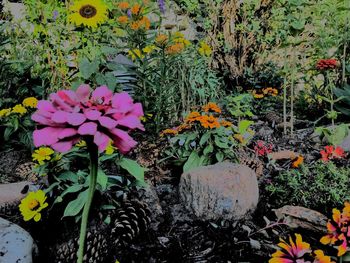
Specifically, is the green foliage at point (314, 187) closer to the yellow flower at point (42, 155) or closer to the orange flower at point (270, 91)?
the yellow flower at point (42, 155)

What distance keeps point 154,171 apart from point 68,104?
1812mm

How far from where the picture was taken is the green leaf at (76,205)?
1.87 m

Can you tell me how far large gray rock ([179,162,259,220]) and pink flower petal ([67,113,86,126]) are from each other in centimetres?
138

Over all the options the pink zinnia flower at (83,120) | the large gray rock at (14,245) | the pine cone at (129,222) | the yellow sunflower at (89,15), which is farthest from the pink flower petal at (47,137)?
the yellow sunflower at (89,15)

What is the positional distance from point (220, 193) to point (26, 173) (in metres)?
1.29

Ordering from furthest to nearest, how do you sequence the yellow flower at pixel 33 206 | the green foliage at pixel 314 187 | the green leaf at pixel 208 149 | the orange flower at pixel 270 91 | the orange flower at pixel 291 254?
the orange flower at pixel 270 91
the green leaf at pixel 208 149
the green foliage at pixel 314 187
the yellow flower at pixel 33 206
the orange flower at pixel 291 254

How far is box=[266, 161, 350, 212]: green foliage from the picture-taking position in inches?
86.5

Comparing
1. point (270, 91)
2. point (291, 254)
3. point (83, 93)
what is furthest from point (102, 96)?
point (270, 91)

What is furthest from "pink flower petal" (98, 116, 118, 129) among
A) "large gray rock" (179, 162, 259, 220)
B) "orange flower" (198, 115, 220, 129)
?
"orange flower" (198, 115, 220, 129)

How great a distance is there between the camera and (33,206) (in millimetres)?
1984

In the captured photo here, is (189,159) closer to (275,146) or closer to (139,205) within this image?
(139,205)

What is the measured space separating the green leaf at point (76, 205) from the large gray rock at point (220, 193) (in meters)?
0.58

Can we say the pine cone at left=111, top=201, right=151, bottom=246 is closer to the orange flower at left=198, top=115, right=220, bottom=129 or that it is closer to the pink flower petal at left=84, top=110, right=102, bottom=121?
the orange flower at left=198, top=115, right=220, bottom=129

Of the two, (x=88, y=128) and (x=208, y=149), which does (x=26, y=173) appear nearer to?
(x=208, y=149)
